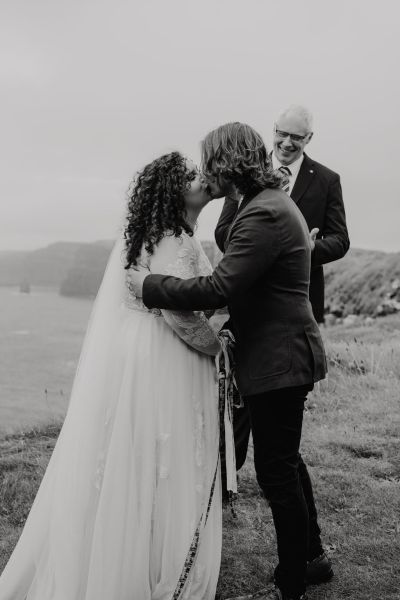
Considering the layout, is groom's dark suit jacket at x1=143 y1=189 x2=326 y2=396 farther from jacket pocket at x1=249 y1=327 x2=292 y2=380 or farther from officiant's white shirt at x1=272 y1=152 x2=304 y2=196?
officiant's white shirt at x1=272 y1=152 x2=304 y2=196

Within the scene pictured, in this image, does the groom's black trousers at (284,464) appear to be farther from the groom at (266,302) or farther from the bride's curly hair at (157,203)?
the bride's curly hair at (157,203)

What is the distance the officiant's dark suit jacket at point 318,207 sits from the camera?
474 centimetres

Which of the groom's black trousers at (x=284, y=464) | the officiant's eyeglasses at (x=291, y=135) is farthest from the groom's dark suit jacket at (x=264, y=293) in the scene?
the officiant's eyeglasses at (x=291, y=135)

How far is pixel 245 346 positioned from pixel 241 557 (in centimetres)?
177

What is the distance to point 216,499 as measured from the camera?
12.2 feet

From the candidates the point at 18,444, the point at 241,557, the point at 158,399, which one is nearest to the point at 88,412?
the point at 158,399

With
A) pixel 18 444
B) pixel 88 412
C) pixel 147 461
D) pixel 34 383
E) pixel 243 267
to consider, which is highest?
pixel 243 267

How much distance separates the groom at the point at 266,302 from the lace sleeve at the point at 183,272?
0.69ft

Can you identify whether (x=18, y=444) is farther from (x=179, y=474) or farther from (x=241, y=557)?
(x=179, y=474)

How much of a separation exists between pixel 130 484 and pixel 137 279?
3.51ft

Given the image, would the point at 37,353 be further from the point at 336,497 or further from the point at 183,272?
the point at 183,272

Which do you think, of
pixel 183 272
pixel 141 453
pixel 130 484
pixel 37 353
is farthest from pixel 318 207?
pixel 37 353

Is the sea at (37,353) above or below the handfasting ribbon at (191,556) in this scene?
below

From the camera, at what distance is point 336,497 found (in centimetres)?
527
